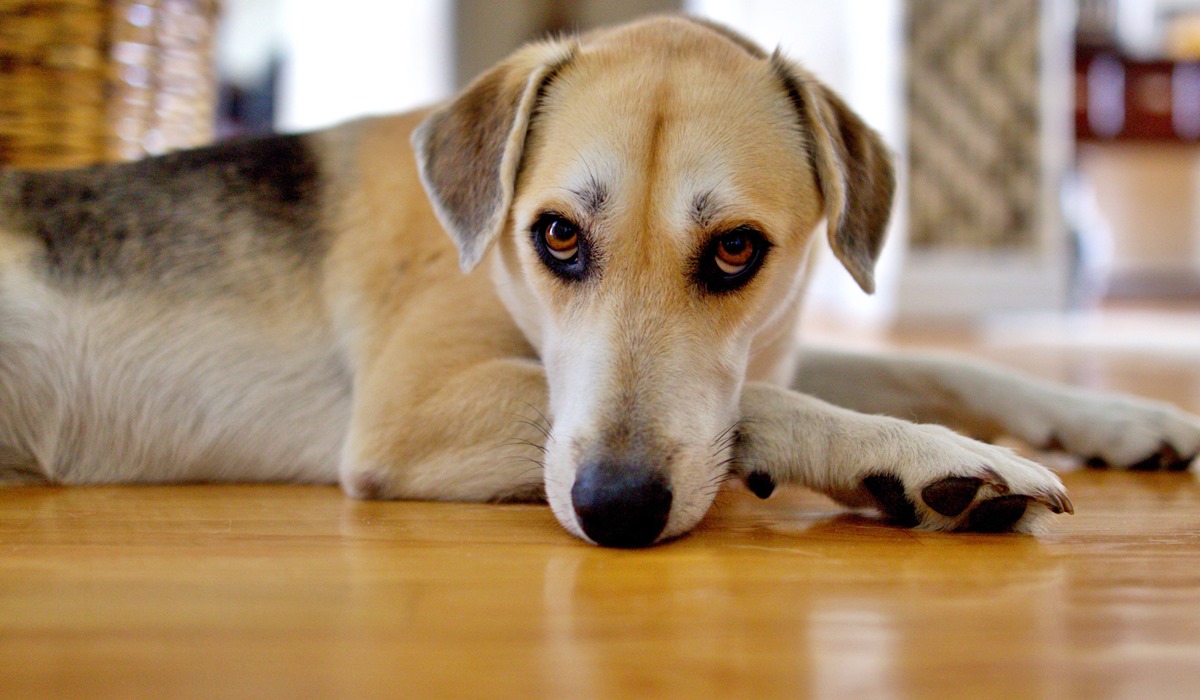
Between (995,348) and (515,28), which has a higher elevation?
(515,28)

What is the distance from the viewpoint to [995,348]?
527 cm

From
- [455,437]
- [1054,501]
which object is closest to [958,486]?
[1054,501]

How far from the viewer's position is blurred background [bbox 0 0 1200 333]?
10.0 feet

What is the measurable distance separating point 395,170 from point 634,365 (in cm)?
104

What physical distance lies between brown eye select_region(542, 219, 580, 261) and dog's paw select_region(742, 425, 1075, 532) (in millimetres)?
566

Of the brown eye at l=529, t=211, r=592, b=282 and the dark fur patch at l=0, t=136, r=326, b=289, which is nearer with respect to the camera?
the brown eye at l=529, t=211, r=592, b=282

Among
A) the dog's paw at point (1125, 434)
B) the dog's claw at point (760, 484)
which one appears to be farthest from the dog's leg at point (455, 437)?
the dog's paw at point (1125, 434)

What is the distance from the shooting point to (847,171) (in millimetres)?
1915

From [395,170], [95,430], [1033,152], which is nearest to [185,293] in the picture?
[95,430]

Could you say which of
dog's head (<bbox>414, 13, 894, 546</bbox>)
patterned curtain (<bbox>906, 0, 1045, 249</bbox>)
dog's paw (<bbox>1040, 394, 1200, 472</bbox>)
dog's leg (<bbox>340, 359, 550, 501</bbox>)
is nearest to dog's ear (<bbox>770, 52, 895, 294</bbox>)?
dog's head (<bbox>414, 13, 894, 546</bbox>)

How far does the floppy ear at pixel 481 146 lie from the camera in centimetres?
Answer: 188

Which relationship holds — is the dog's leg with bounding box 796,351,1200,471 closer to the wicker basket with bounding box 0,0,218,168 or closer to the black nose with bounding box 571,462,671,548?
the black nose with bounding box 571,462,671,548

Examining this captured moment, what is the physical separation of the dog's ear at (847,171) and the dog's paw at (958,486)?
0.41m

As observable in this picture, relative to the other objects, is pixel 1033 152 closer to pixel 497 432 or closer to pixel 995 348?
pixel 995 348
